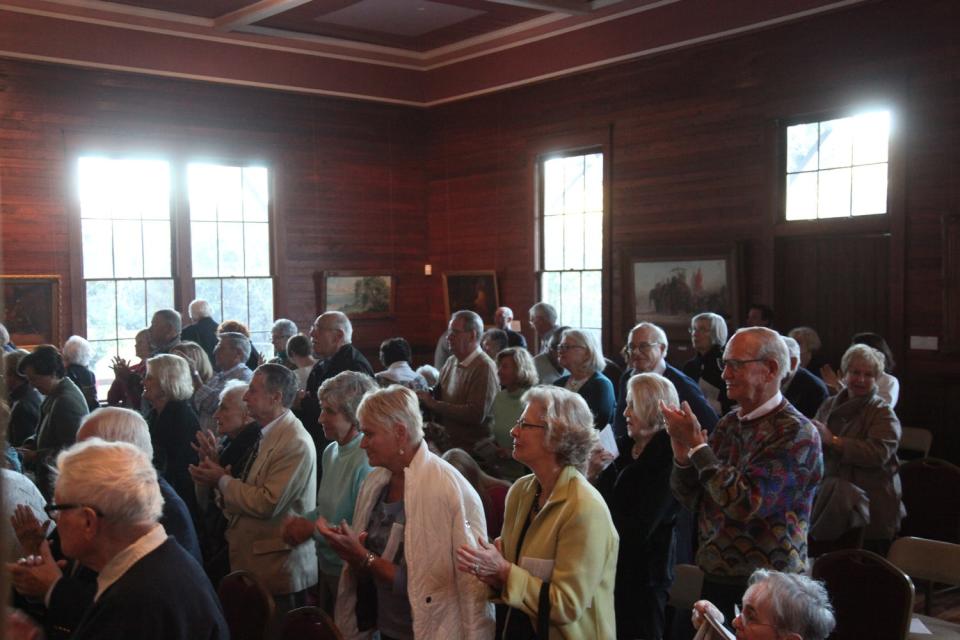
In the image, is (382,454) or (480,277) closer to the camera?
(382,454)

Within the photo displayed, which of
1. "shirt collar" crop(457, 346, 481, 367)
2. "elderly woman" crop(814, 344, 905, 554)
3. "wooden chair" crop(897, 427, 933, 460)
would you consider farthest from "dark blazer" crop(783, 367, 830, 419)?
"shirt collar" crop(457, 346, 481, 367)

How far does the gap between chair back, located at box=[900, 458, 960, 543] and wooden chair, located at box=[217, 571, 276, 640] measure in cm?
426

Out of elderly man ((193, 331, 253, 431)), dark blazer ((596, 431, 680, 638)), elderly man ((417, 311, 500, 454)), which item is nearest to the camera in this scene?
dark blazer ((596, 431, 680, 638))

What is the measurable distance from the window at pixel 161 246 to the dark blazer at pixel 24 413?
536cm

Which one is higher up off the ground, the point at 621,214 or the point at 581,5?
the point at 581,5

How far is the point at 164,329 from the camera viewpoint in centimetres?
859

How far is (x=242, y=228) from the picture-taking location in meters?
13.8

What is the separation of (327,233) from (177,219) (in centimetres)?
232

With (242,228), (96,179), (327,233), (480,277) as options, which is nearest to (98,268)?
(96,179)

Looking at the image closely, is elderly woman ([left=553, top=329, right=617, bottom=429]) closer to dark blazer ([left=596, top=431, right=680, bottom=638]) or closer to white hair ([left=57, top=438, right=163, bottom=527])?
dark blazer ([left=596, top=431, right=680, bottom=638])

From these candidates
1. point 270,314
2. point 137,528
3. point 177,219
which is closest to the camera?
point 137,528

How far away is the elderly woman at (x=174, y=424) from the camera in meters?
5.44

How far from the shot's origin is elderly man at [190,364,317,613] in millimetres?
4609

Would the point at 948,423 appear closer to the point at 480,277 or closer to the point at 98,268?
the point at 480,277
